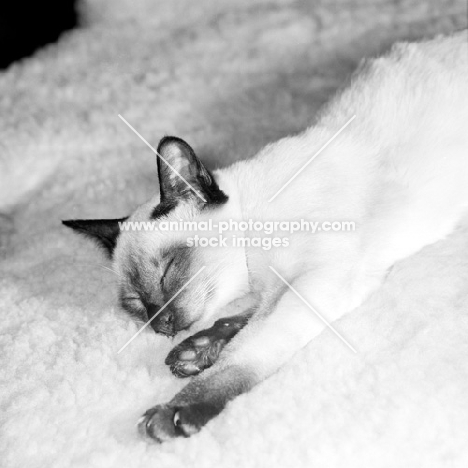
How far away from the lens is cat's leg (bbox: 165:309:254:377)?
1.19m

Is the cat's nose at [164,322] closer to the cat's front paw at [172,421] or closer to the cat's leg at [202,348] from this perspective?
the cat's leg at [202,348]

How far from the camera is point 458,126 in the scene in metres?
1.38

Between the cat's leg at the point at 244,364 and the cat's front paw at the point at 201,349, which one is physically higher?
the cat's leg at the point at 244,364

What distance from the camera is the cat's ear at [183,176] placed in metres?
1.22

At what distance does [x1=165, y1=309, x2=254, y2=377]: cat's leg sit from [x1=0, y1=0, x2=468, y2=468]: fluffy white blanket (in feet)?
0.12

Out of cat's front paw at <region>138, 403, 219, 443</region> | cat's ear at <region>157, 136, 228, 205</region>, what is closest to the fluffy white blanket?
cat's front paw at <region>138, 403, 219, 443</region>

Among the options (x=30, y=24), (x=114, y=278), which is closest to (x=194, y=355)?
(x=114, y=278)

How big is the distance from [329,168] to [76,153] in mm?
913

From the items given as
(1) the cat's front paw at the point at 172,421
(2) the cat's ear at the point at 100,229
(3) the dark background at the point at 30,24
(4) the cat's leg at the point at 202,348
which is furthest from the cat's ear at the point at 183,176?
(3) the dark background at the point at 30,24

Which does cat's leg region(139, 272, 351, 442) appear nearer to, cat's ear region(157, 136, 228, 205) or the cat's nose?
the cat's nose

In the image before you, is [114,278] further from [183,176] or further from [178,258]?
[183,176]

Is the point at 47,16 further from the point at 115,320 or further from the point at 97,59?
the point at 115,320

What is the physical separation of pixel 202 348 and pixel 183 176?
42cm

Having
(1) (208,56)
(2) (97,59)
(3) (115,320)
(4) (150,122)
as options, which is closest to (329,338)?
(3) (115,320)
